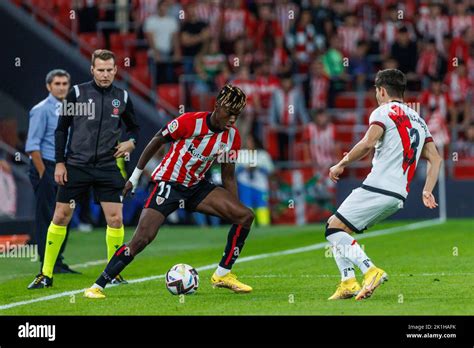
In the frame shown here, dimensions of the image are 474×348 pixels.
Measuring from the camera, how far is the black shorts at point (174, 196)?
11.8 meters

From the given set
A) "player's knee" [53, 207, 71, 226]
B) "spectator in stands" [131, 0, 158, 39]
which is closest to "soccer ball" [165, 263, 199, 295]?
"player's knee" [53, 207, 71, 226]

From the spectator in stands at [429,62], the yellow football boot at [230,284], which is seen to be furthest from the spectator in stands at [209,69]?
the yellow football boot at [230,284]

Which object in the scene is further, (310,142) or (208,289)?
(310,142)

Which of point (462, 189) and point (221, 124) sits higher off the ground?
point (221, 124)

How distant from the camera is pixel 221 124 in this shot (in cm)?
1184

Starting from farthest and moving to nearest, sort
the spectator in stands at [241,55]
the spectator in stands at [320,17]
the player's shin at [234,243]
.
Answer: the spectator in stands at [320,17]
the spectator in stands at [241,55]
the player's shin at [234,243]

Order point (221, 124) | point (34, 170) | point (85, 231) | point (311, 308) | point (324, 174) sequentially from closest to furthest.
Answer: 1. point (311, 308)
2. point (221, 124)
3. point (34, 170)
4. point (85, 231)
5. point (324, 174)

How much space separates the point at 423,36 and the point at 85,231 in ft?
31.1

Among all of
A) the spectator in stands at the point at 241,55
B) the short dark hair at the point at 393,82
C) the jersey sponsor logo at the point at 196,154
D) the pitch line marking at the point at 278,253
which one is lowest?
the pitch line marking at the point at 278,253

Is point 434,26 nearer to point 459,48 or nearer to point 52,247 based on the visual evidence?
point 459,48

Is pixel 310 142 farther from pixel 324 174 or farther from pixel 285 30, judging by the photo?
pixel 285 30

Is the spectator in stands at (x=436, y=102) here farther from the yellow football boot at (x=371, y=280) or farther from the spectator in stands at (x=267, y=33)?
the yellow football boot at (x=371, y=280)

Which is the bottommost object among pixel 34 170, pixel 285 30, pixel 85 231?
pixel 85 231

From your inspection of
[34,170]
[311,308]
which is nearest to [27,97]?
[34,170]
